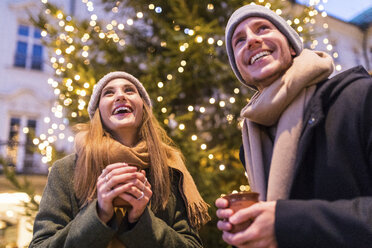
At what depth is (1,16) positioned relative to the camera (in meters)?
11.2

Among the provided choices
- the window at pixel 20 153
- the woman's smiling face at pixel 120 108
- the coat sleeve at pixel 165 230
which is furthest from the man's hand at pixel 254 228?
the window at pixel 20 153

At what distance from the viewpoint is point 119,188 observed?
1.39 metres

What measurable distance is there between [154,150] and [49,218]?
755 mm

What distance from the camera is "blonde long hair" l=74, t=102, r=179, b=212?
1778mm

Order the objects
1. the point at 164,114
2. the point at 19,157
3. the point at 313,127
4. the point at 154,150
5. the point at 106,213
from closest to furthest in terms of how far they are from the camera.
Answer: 1. the point at 313,127
2. the point at 106,213
3. the point at 154,150
4. the point at 164,114
5. the point at 19,157

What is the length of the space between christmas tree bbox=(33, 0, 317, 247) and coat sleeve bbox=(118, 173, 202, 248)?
4.84 feet

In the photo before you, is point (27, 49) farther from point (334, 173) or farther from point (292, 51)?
point (334, 173)

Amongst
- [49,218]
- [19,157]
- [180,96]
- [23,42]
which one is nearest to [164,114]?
[180,96]

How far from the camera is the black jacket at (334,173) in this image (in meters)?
0.91

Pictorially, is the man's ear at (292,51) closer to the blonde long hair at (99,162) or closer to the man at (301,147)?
the man at (301,147)

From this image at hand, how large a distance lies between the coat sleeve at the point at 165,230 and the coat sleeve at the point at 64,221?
126 millimetres

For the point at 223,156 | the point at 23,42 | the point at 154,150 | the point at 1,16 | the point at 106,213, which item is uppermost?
the point at 1,16

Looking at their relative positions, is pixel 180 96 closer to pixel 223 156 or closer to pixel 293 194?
pixel 223 156

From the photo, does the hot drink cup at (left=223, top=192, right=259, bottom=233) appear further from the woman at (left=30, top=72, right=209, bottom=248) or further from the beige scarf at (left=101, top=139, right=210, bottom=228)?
the beige scarf at (left=101, top=139, right=210, bottom=228)
